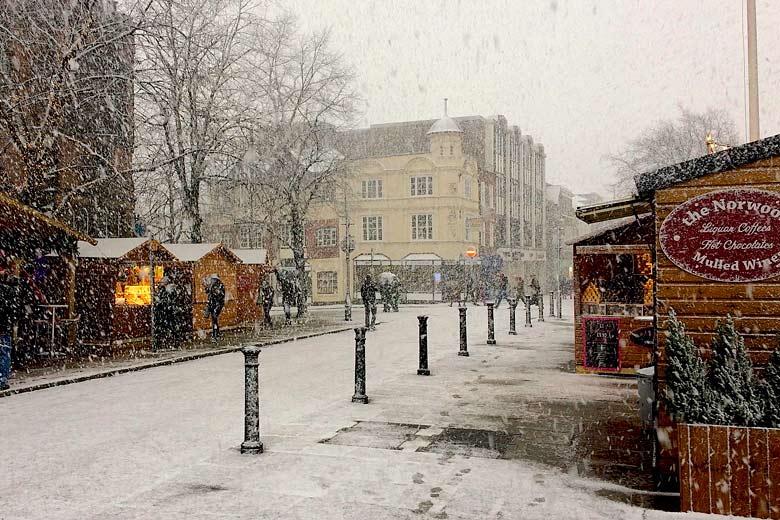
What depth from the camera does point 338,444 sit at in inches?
290

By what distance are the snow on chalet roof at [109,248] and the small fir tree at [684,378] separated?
638 inches

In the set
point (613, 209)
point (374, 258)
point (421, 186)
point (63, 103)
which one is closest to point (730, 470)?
point (613, 209)

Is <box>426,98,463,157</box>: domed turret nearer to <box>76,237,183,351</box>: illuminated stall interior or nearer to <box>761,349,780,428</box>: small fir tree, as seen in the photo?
<box>76,237,183,351</box>: illuminated stall interior

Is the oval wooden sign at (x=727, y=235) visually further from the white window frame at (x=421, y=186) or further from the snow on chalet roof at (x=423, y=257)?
the white window frame at (x=421, y=186)

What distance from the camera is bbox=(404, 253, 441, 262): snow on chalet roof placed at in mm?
51578

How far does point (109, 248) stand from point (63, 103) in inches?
158

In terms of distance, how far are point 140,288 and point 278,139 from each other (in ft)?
38.1

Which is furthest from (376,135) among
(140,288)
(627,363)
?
(627,363)

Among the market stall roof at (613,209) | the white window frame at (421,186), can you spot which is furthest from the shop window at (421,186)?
the market stall roof at (613,209)

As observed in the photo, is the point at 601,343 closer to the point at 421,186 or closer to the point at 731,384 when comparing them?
the point at 731,384

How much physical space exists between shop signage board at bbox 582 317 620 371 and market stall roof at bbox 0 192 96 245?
1069 centimetres

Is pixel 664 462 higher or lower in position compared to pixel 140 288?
lower

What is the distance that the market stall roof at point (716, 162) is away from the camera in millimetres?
5492

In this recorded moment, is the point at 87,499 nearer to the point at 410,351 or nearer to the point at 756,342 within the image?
the point at 756,342
